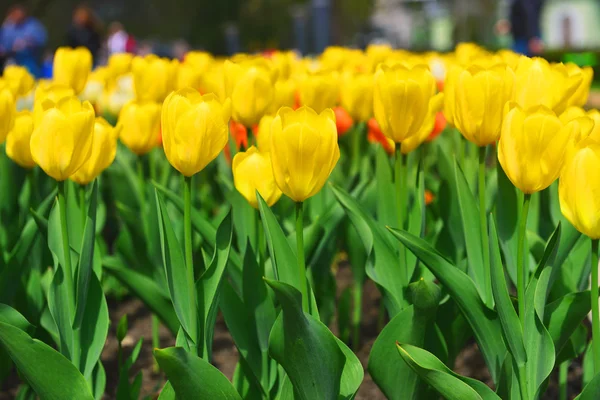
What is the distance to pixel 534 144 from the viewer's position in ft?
4.59

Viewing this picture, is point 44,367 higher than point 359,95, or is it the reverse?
point 359,95

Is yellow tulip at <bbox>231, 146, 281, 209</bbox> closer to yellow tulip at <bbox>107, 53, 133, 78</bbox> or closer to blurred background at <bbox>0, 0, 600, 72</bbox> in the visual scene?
yellow tulip at <bbox>107, 53, 133, 78</bbox>

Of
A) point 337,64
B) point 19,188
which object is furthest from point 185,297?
point 337,64

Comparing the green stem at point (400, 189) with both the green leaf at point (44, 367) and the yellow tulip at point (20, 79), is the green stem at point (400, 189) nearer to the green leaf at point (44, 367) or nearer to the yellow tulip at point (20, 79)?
the green leaf at point (44, 367)

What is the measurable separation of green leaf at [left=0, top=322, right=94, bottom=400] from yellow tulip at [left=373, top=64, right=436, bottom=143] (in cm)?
77

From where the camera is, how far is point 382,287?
1888 mm

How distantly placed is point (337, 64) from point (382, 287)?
2.35 m

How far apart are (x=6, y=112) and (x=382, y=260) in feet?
3.03

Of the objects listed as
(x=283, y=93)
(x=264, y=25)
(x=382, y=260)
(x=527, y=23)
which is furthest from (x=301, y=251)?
(x=264, y=25)

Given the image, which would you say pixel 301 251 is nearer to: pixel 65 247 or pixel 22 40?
pixel 65 247

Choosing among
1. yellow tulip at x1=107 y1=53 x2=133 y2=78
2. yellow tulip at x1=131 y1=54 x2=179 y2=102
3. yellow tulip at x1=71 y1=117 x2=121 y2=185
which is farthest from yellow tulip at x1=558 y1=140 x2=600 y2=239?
yellow tulip at x1=107 y1=53 x2=133 y2=78

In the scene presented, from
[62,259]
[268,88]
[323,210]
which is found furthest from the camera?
[323,210]

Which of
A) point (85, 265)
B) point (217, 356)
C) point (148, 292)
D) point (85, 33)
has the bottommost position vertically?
point (85, 33)

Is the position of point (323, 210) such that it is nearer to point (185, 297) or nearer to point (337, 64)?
point (185, 297)
